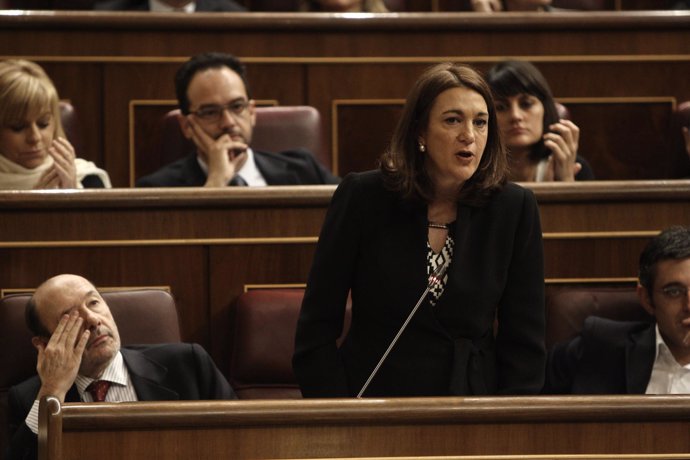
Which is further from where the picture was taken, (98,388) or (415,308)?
(98,388)

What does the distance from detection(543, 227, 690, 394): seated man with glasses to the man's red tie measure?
0.40 m

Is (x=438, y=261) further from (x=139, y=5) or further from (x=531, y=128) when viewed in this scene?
(x=139, y=5)

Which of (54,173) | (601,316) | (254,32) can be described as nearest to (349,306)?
(601,316)

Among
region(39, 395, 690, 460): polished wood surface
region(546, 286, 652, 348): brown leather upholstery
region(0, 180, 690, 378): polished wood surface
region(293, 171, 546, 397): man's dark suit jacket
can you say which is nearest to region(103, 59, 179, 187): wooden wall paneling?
region(0, 180, 690, 378): polished wood surface

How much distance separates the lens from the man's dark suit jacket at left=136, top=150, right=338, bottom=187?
1.46 meters

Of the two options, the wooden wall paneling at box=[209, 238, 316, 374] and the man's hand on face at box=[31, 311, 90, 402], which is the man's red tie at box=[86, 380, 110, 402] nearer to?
the man's hand on face at box=[31, 311, 90, 402]

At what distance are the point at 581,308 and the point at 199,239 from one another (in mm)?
361

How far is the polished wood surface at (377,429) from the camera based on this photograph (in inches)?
31.5

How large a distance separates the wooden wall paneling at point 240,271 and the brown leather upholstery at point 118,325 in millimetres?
58

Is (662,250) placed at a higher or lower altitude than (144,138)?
lower

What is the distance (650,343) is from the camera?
1181 mm

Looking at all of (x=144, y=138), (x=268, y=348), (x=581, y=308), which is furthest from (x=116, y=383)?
(x=144, y=138)

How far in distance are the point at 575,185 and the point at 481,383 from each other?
384 millimetres

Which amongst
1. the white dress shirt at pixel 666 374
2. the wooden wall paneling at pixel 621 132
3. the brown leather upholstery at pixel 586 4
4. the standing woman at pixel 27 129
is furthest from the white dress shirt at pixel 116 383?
the brown leather upholstery at pixel 586 4
